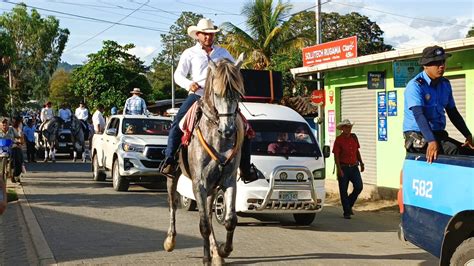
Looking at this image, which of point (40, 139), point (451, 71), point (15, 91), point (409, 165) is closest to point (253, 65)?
point (40, 139)

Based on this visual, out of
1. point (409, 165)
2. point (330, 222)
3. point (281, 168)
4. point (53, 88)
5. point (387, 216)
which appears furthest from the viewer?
point (53, 88)

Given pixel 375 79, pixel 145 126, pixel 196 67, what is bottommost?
pixel 145 126

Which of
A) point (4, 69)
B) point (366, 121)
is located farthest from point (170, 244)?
point (4, 69)

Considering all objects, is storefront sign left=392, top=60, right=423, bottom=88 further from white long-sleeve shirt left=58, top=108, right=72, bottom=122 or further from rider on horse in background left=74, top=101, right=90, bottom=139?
white long-sleeve shirt left=58, top=108, right=72, bottom=122

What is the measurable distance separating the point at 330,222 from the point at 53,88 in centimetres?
7720

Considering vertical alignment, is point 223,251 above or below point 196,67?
below

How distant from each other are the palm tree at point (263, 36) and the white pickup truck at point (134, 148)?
13923mm

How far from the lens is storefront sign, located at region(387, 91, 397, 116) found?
16.0m

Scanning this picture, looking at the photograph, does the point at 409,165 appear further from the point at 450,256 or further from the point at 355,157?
the point at 355,157

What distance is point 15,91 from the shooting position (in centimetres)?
2170

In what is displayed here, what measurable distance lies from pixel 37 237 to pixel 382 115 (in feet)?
32.0

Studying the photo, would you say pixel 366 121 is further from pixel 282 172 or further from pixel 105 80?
pixel 105 80

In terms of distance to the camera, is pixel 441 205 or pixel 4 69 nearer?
pixel 441 205

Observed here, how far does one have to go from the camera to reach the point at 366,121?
17672mm
